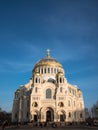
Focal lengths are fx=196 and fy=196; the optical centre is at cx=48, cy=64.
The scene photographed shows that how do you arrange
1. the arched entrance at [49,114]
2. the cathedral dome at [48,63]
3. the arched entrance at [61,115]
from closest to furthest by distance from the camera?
the arched entrance at [61,115]
the arched entrance at [49,114]
the cathedral dome at [48,63]

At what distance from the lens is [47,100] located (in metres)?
51.7

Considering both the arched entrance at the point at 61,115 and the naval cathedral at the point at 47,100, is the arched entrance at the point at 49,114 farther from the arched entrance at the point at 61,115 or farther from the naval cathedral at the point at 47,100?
the arched entrance at the point at 61,115

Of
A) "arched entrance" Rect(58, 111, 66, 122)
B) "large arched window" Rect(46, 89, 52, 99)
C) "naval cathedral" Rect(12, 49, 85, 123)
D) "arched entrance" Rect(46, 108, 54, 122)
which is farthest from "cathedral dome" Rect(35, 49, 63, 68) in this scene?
"arched entrance" Rect(58, 111, 66, 122)

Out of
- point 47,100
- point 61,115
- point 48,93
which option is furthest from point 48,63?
point 61,115

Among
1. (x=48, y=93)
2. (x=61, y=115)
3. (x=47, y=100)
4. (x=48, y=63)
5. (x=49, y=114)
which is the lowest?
(x=61, y=115)

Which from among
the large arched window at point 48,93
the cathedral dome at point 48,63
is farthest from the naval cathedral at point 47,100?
the cathedral dome at point 48,63

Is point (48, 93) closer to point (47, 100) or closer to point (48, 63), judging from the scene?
point (47, 100)

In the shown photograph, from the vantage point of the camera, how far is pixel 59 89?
53.2m

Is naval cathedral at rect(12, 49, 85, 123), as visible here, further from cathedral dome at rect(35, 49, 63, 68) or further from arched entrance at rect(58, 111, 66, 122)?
cathedral dome at rect(35, 49, 63, 68)

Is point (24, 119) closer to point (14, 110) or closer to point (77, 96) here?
point (14, 110)

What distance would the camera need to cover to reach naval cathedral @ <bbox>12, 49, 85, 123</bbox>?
50.6 meters

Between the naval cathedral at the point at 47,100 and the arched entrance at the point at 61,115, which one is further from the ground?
the naval cathedral at the point at 47,100

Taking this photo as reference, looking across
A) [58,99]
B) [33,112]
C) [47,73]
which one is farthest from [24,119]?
[47,73]

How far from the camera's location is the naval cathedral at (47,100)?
5062cm
